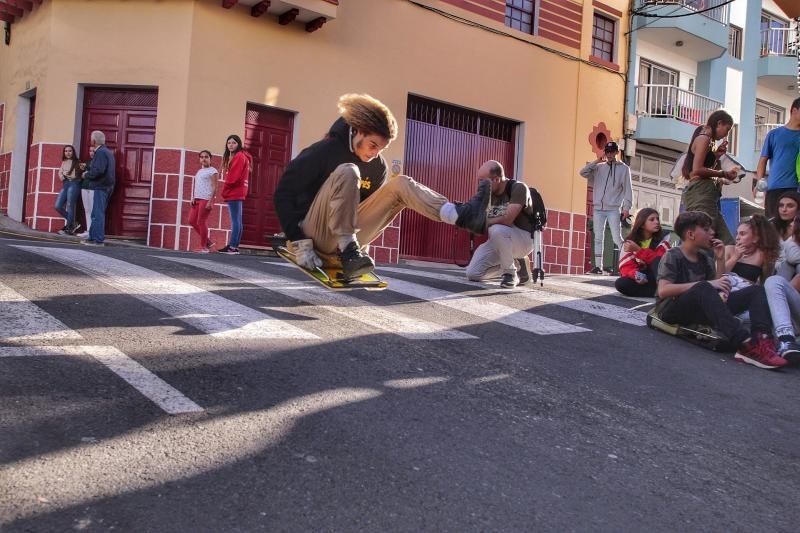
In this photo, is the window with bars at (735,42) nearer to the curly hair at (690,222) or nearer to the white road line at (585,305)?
the white road line at (585,305)

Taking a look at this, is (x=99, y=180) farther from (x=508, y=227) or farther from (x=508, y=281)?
(x=508, y=281)

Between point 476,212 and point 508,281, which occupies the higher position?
point 476,212

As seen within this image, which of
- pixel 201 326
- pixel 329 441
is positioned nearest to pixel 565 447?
pixel 329 441

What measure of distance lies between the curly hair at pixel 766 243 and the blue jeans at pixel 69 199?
11.0 m

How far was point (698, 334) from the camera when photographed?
5812 millimetres

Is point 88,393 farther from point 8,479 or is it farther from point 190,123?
point 190,123

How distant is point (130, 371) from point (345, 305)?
2667mm

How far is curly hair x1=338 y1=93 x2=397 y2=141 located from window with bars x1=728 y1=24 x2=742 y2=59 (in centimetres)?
2350

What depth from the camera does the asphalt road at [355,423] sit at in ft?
7.68

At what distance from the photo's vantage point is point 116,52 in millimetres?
13594

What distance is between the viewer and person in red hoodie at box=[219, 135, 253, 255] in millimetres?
11797

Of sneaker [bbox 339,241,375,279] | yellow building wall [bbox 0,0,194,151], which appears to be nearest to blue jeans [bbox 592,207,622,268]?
yellow building wall [bbox 0,0,194,151]

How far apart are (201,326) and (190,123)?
964 centimetres

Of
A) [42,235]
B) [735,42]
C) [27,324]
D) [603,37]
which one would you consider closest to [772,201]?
[27,324]
